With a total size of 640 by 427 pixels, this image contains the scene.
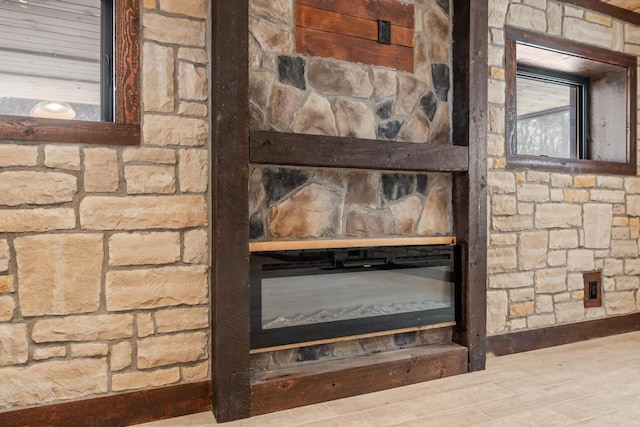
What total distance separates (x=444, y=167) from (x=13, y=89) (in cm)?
222

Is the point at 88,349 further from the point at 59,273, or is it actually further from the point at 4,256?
the point at 4,256

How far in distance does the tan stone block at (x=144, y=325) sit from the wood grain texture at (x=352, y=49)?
156 cm

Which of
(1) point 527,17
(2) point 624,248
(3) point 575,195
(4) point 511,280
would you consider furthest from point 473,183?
(2) point 624,248

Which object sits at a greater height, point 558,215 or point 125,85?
point 125,85

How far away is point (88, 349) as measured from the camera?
1.86 meters

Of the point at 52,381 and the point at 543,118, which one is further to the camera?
the point at 543,118

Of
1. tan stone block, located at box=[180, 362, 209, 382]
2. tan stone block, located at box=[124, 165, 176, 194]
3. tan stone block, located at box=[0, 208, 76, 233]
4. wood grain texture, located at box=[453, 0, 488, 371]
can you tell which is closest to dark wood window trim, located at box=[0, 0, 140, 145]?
tan stone block, located at box=[124, 165, 176, 194]

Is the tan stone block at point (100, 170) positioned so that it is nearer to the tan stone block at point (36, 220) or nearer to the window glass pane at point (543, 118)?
the tan stone block at point (36, 220)

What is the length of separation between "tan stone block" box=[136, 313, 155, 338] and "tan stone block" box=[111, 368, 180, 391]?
180 millimetres

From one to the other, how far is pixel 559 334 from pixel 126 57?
3.27 m

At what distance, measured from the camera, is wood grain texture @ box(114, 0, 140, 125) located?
1932 mm

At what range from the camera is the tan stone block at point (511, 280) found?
284 cm

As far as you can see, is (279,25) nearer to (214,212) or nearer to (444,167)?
(214,212)

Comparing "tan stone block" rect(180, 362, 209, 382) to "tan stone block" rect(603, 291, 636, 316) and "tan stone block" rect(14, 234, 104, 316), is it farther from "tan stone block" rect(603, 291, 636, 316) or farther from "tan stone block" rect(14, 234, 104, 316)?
"tan stone block" rect(603, 291, 636, 316)
